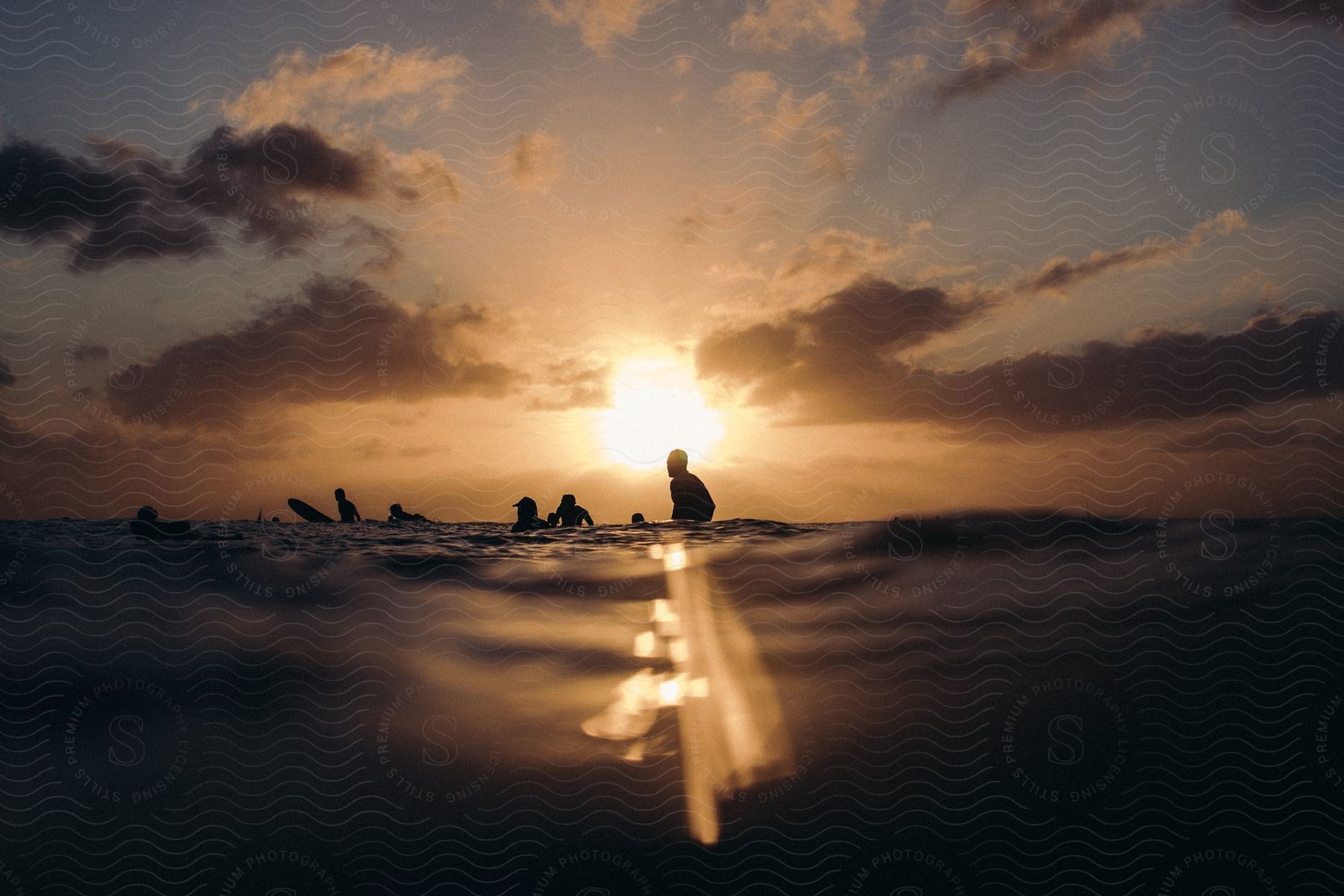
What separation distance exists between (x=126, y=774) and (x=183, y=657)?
9.69 feet

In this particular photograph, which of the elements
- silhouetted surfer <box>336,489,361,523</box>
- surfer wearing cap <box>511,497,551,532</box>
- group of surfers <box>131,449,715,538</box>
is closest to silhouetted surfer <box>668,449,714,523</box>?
group of surfers <box>131,449,715,538</box>

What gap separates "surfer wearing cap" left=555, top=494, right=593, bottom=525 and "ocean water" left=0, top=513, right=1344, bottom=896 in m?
12.9

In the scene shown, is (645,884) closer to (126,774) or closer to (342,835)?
(342,835)

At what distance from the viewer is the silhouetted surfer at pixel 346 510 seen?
29.0 meters

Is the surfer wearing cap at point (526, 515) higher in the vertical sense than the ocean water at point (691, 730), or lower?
higher

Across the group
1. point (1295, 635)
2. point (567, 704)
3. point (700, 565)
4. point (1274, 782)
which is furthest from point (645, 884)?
point (700, 565)

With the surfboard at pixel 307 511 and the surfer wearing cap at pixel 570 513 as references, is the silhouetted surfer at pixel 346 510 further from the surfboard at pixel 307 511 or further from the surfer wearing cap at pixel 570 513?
the surfer wearing cap at pixel 570 513

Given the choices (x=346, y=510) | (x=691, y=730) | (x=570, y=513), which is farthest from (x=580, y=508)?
(x=691, y=730)

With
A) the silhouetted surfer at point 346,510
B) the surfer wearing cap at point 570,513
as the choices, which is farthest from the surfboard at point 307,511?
the surfer wearing cap at point 570,513

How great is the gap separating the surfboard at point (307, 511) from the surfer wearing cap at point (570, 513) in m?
9.32

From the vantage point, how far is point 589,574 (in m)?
14.3

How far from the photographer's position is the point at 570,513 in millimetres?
26484

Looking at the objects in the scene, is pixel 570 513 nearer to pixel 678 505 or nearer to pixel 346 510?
pixel 678 505

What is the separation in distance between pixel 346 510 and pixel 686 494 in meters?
13.7
